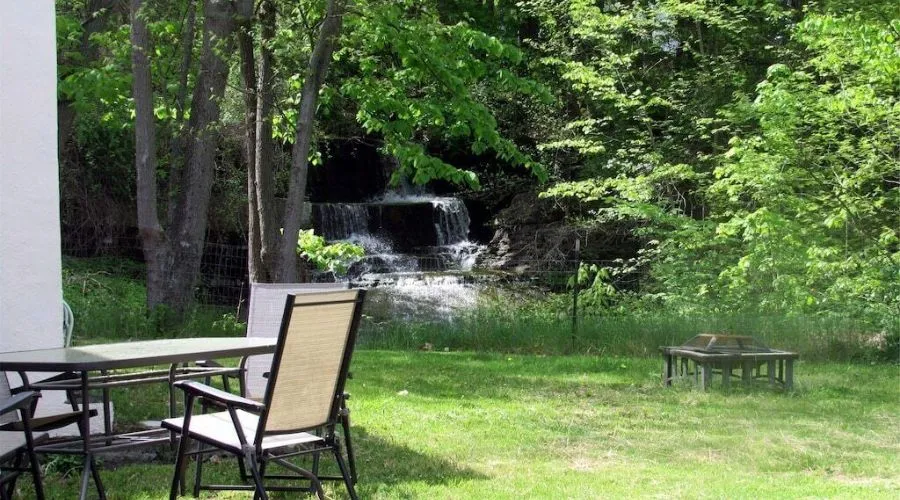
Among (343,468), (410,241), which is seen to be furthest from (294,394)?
(410,241)

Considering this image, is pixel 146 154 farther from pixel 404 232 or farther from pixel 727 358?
pixel 404 232

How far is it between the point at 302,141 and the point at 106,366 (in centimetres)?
528

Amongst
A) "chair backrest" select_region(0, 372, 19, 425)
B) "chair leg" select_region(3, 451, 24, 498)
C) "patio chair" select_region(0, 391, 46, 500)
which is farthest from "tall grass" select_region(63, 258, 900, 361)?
"patio chair" select_region(0, 391, 46, 500)

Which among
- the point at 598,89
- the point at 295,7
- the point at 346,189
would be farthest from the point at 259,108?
the point at 346,189

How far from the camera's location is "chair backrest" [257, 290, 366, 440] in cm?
352

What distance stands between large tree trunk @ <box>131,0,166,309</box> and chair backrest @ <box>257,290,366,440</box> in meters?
6.64

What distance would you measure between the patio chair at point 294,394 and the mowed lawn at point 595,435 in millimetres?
747

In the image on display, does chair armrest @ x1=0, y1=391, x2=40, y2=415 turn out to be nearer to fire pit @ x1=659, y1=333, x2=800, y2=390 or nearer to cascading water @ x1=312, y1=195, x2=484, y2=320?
fire pit @ x1=659, y1=333, x2=800, y2=390

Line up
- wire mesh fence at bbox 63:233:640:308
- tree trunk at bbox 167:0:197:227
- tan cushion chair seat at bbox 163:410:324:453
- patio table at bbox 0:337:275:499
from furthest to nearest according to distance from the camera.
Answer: wire mesh fence at bbox 63:233:640:308
tree trunk at bbox 167:0:197:227
patio table at bbox 0:337:275:499
tan cushion chair seat at bbox 163:410:324:453

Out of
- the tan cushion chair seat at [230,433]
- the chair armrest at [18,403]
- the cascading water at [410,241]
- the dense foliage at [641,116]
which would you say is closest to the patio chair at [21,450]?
the chair armrest at [18,403]

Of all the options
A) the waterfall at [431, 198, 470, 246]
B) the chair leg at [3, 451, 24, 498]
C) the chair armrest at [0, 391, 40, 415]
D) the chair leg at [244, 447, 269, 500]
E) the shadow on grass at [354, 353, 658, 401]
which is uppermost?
the waterfall at [431, 198, 470, 246]

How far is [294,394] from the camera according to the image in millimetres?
3629

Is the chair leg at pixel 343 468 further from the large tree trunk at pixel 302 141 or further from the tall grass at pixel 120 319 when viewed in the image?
the tall grass at pixel 120 319

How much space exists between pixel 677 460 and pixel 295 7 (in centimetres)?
715
